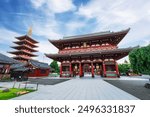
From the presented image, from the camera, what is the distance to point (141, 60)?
7.66m

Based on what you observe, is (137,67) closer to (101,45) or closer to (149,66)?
(149,66)

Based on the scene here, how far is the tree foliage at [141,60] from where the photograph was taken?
7434 millimetres

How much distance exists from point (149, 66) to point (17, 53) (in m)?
38.9

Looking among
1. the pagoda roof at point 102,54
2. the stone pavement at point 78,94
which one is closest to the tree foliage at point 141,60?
the stone pavement at point 78,94

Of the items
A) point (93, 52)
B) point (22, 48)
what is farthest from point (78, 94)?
point (22, 48)

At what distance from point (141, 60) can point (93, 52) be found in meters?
9.44

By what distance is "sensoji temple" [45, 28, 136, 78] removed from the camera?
16703 mm

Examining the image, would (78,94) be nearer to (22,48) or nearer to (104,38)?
(104,38)

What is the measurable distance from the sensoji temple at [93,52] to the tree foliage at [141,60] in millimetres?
7502

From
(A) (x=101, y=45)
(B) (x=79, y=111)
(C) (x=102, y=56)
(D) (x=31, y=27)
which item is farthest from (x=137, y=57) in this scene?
(D) (x=31, y=27)

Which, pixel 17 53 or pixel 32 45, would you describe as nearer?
pixel 17 53

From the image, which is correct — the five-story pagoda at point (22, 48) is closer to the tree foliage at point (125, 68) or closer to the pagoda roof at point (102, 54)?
the pagoda roof at point (102, 54)

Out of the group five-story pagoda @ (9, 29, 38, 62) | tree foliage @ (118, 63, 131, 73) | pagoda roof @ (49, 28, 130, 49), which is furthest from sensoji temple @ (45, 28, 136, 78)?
five-story pagoda @ (9, 29, 38, 62)

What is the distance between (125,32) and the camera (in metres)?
15.9
